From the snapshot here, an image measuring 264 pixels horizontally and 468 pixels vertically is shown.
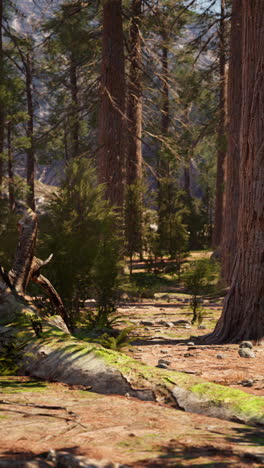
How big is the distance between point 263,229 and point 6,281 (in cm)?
325

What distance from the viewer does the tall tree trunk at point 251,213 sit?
21.4 feet

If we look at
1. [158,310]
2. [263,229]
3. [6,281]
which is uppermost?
[263,229]

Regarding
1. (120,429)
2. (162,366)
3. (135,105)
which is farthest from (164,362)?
(135,105)

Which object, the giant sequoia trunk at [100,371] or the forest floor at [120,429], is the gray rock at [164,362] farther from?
the giant sequoia trunk at [100,371]

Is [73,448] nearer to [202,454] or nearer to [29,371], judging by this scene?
[202,454]

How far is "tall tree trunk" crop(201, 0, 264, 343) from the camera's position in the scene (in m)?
6.52

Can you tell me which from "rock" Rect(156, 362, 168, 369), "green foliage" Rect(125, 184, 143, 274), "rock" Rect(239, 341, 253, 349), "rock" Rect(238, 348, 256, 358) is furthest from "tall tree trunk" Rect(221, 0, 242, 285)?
"rock" Rect(156, 362, 168, 369)

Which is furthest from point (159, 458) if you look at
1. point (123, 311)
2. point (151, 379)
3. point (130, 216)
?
point (130, 216)

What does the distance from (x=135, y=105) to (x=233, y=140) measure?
4454mm

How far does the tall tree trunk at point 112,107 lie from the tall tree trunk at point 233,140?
2.78 meters

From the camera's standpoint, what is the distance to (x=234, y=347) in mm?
6234

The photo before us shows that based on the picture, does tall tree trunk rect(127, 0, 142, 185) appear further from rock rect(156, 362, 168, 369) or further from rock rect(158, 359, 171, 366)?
rock rect(156, 362, 168, 369)

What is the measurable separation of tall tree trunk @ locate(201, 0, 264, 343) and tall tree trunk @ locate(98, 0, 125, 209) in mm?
6231

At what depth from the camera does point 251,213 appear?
21.6 feet
